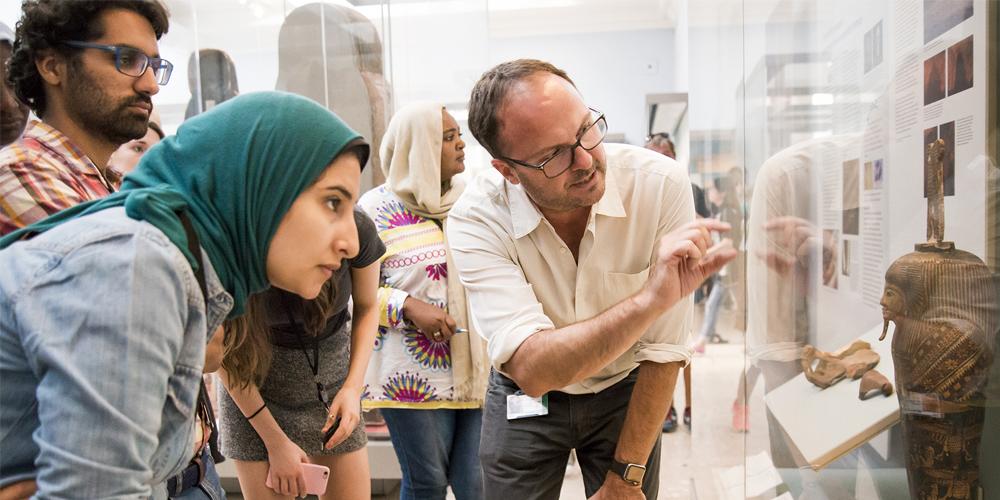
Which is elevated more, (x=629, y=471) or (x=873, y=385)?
(x=873, y=385)

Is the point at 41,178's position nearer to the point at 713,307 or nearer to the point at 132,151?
the point at 132,151

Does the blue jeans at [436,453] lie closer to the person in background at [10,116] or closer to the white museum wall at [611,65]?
the person in background at [10,116]

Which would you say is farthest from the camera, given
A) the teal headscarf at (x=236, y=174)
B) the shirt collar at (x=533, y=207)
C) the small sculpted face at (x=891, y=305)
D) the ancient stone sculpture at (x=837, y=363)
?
the shirt collar at (x=533, y=207)

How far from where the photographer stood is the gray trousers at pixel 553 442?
158cm

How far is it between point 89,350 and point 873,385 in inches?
51.2

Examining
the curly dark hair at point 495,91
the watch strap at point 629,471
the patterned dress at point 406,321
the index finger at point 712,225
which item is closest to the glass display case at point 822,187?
the index finger at point 712,225

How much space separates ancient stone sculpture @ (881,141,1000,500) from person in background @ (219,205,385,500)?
3.62ft

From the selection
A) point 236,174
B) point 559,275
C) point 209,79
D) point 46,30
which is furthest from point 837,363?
point 209,79

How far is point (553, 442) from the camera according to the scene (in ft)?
5.20

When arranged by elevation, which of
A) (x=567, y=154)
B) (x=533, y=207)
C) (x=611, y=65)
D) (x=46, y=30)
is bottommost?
(x=533, y=207)

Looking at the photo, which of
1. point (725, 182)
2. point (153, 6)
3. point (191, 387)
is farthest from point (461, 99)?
point (191, 387)

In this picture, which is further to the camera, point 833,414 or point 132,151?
point 132,151

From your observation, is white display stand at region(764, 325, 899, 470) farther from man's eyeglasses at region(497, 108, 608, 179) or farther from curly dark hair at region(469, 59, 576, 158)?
curly dark hair at region(469, 59, 576, 158)

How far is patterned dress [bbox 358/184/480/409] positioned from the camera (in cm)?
209
